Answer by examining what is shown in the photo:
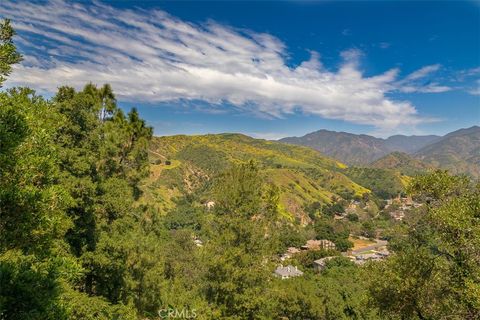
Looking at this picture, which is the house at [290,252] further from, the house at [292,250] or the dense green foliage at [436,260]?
the dense green foliage at [436,260]

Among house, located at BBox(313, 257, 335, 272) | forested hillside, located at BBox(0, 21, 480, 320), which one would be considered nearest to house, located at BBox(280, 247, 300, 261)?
house, located at BBox(313, 257, 335, 272)

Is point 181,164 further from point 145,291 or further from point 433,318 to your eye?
point 433,318

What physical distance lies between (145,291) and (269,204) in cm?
1146

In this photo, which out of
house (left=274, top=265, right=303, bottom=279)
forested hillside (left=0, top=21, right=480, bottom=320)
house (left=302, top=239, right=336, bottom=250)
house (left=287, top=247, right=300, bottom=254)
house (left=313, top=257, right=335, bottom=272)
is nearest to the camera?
forested hillside (left=0, top=21, right=480, bottom=320)

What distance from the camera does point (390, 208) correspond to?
174m

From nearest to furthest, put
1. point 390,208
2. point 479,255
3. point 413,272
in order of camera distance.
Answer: point 479,255, point 413,272, point 390,208

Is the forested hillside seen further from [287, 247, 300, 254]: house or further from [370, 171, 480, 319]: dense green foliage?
[287, 247, 300, 254]: house

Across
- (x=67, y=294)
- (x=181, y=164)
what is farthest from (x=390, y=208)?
(x=67, y=294)

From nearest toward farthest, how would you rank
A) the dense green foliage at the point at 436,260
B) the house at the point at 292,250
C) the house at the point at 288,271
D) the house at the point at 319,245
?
the dense green foliage at the point at 436,260
the house at the point at 288,271
the house at the point at 292,250
the house at the point at 319,245

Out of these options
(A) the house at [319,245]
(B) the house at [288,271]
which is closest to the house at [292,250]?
(A) the house at [319,245]

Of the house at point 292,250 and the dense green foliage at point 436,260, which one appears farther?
the house at point 292,250

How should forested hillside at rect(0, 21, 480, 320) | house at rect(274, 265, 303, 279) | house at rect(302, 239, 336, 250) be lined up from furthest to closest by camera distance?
house at rect(302, 239, 336, 250) < house at rect(274, 265, 303, 279) < forested hillside at rect(0, 21, 480, 320)

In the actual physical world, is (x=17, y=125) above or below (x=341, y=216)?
above

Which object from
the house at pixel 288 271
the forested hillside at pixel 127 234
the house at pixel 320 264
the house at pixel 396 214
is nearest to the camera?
the forested hillside at pixel 127 234
